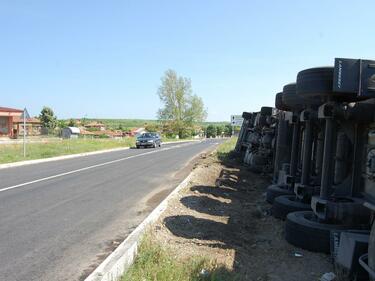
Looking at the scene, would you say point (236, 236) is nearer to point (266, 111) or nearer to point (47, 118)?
point (266, 111)

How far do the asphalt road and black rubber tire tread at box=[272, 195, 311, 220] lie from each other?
256 cm

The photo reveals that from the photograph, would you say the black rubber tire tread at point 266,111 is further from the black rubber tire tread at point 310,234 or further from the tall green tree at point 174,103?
the tall green tree at point 174,103

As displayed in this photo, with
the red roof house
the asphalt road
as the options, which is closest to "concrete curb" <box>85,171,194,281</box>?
the asphalt road

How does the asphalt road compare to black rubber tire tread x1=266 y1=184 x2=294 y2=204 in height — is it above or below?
below

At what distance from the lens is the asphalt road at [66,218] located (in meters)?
6.22

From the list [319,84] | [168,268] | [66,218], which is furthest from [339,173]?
[66,218]

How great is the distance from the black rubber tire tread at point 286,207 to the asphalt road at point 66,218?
2.56 metres

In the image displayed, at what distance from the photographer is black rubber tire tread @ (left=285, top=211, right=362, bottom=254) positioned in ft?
22.1

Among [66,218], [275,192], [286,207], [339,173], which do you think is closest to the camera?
[339,173]

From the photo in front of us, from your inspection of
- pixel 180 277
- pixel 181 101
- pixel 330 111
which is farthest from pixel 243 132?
pixel 181 101

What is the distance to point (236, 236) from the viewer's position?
779 centimetres

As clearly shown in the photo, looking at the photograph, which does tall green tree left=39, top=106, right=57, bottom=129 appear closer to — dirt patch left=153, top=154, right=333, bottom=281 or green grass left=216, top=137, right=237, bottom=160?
green grass left=216, top=137, right=237, bottom=160

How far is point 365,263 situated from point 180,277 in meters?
1.94

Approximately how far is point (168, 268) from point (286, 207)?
3.66m
